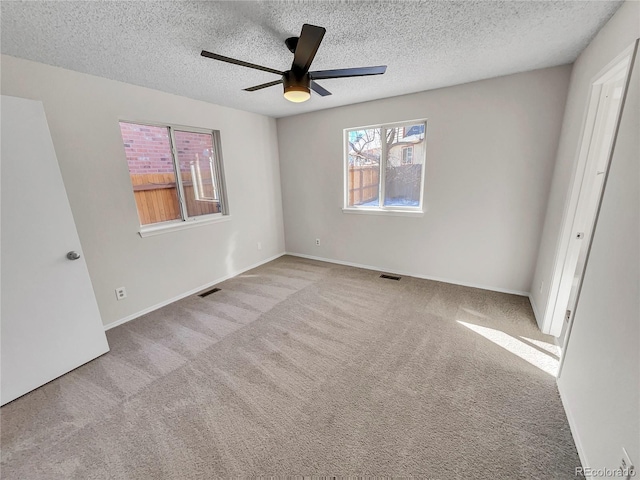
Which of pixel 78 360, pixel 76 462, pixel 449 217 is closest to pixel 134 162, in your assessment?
pixel 78 360

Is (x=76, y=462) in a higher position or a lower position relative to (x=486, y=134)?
lower

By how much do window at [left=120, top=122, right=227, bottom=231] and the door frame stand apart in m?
3.77

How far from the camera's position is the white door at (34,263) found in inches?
68.1

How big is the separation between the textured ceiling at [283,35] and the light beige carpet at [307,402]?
2.40 metres

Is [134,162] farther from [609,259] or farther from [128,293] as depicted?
[609,259]

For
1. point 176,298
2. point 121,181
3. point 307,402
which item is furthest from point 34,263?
point 307,402

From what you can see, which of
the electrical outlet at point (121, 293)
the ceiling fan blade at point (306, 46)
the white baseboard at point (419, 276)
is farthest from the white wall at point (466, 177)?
the electrical outlet at point (121, 293)

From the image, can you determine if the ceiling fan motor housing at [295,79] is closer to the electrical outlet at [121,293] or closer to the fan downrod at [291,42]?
the fan downrod at [291,42]

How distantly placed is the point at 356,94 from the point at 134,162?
105 inches

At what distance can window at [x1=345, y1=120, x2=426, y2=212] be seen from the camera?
338cm

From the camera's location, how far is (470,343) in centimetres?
221

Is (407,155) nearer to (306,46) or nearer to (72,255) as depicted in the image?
(306,46)

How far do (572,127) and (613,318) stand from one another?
1.80 m

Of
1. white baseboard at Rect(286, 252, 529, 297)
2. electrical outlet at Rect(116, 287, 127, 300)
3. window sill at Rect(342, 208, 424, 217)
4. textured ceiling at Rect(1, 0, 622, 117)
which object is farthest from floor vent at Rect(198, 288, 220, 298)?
textured ceiling at Rect(1, 0, 622, 117)
